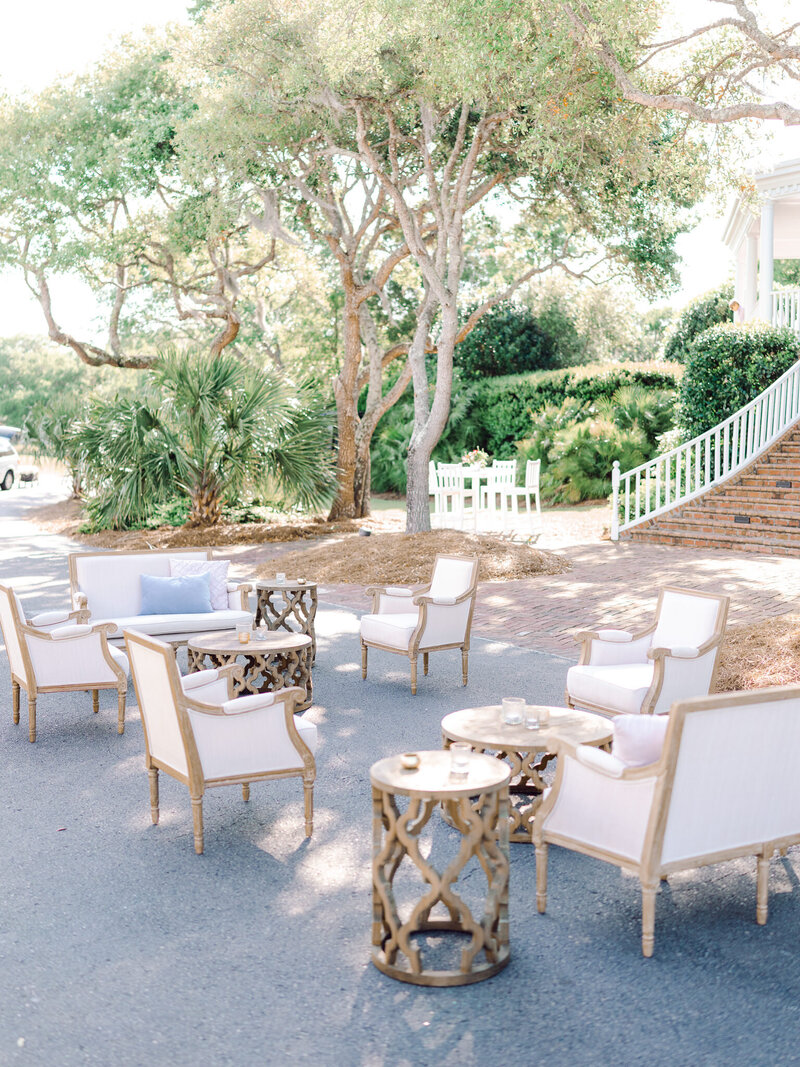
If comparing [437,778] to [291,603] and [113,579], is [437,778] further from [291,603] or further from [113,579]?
[113,579]

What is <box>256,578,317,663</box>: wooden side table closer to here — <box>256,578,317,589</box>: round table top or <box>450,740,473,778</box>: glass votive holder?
<box>256,578,317,589</box>: round table top

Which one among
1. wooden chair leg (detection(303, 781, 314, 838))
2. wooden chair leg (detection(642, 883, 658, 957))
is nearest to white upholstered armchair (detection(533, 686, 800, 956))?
wooden chair leg (detection(642, 883, 658, 957))

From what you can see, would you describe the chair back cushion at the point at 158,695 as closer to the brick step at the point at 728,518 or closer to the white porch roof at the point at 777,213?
the brick step at the point at 728,518

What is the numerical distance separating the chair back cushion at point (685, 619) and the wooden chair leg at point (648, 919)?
2.54m

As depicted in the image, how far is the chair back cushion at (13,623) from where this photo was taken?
6.49 m

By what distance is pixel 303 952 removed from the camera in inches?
143

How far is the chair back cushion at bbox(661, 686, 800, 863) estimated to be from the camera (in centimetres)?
366

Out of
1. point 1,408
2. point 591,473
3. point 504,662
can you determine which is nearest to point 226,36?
point 504,662

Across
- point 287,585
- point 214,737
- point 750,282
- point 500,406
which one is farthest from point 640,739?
point 500,406

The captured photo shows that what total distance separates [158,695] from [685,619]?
3.24m

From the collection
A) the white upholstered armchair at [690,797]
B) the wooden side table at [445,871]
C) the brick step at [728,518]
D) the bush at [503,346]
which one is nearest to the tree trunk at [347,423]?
the brick step at [728,518]

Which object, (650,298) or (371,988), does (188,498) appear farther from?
(371,988)

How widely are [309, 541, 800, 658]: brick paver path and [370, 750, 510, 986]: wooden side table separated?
4835 mm

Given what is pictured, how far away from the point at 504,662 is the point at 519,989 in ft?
15.9
